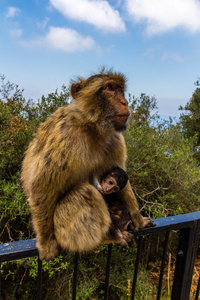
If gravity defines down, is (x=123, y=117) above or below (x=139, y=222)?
above

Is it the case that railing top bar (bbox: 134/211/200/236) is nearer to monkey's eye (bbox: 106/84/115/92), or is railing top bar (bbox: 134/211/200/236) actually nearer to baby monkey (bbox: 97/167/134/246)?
baby monkey (bbox: 97/167/134/246)

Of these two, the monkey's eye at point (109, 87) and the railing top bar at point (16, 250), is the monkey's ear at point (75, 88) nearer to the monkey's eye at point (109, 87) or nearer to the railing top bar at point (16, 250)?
the monkey's eye at point (109, 87)

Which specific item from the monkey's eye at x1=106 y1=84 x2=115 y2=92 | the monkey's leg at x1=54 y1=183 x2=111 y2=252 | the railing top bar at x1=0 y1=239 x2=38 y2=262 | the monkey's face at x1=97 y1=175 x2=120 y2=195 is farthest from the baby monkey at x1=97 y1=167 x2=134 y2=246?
the railing top bar at x1=0 y1=239 x2=38 y2=262

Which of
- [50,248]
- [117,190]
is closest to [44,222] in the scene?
[50,248]

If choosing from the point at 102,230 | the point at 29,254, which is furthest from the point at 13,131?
the point at 29,254

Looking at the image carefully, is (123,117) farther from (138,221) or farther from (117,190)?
(138,221)

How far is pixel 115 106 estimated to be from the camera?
72.7 inches

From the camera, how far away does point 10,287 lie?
426 centimetres

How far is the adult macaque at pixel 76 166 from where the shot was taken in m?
1.60

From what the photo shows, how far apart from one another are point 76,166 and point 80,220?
0.34m

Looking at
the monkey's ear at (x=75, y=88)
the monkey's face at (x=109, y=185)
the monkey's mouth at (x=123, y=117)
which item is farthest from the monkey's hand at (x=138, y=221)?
the monkey's ear at (x=75, y=88)

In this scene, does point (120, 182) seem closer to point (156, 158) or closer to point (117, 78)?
point (117, 78)

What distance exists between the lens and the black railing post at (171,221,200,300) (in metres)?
1.62

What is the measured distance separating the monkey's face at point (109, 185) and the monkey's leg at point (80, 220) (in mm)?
259
